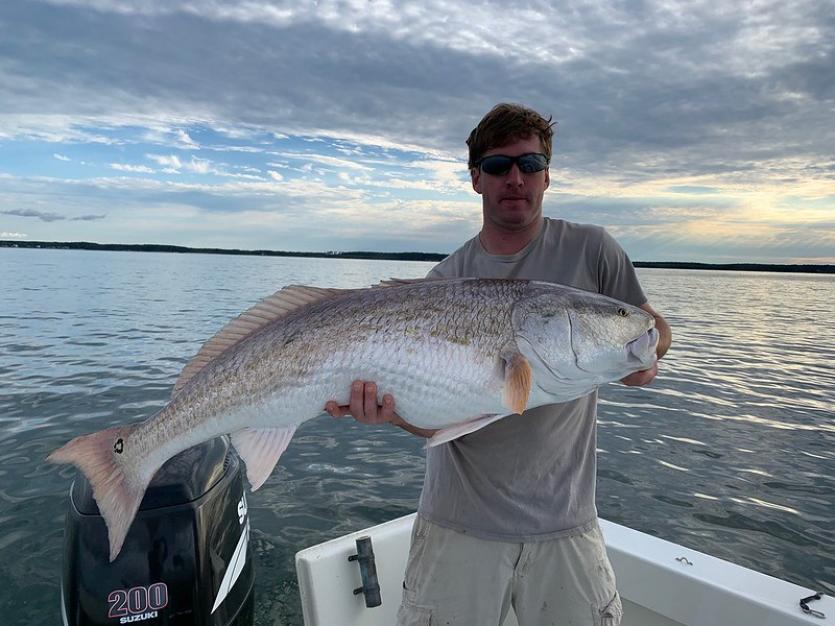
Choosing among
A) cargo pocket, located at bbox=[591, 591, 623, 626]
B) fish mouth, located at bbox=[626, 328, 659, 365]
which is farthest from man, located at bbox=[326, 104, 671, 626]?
fish mouth, located at bbox=[626, 328, 659, 365]

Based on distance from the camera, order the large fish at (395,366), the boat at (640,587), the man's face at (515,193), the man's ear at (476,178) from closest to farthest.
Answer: the large fish at (395,366)
the man's face at (515,193)
the man's ear at (476,178)
the boat at (640,587)

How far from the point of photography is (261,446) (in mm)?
2975

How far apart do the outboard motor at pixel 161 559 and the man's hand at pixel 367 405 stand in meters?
1.06

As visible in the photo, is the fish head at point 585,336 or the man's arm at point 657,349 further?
the man's arm at point 657,349

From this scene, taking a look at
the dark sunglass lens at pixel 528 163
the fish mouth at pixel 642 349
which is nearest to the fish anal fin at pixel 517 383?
the fish mouth at pixel 642 349

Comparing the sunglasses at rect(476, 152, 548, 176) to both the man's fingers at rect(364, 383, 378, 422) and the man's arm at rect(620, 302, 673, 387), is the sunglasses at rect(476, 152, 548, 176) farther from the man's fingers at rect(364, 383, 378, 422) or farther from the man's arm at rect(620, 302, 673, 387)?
the man's fingers at rect(364, 383, 378, 422)

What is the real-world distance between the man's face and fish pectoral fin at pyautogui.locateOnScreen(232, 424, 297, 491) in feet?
4.88

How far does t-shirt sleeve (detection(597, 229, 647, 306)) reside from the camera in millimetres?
3006

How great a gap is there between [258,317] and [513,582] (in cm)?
183

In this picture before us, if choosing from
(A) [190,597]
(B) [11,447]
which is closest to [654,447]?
(A) [190,597]

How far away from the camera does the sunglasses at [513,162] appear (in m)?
3.02

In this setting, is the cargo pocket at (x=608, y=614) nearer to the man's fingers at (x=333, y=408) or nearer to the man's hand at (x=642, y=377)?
the man's hand at (x=642, y=377)

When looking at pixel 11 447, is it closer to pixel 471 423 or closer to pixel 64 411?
pixel 64 411

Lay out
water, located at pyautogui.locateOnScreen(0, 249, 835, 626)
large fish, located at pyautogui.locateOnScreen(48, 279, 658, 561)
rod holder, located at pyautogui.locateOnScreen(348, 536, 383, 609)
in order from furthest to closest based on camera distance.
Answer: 1. water, located at pyautogui.locateOnScreen(0, 249, 835, 626)
2. rod holder, located at pyautogui.locateOnScreen(348, 536, 383, 609)
3. large fish, located at pyautogui.locateOnScreen(48, 279, 658, 561)
